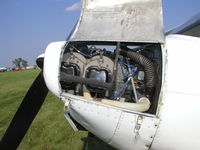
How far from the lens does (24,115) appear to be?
8.77 ft

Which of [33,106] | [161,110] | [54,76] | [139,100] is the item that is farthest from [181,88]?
[33,106]

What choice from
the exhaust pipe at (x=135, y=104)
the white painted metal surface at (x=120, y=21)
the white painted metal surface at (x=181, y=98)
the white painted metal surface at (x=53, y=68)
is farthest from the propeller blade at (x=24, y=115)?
the white painted metal surface at (x=181, y=98)

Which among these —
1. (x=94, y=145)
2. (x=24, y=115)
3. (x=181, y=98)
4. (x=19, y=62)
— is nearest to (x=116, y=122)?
(x=181, y=98)

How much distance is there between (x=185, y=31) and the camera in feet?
8.64

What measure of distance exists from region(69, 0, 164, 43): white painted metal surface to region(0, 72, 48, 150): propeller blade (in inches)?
40.0

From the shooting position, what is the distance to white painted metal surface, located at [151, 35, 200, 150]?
167 cm

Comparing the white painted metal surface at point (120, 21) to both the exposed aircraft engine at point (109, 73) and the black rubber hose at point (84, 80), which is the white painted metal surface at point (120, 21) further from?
the black rubber hose at point (84, 80)

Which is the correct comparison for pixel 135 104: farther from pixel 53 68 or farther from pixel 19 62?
pixel 19 62

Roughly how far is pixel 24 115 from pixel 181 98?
2108 millimetres

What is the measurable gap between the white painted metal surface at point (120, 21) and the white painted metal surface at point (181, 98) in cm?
25

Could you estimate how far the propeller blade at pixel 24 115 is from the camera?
2.65m

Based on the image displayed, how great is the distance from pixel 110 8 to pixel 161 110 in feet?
4.07

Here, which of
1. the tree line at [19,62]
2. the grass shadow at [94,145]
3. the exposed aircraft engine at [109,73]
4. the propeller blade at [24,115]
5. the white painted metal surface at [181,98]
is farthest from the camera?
the tree line at [19,62]

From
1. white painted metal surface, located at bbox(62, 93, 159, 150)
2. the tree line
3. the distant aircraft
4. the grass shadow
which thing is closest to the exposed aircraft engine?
the distant aircraft
